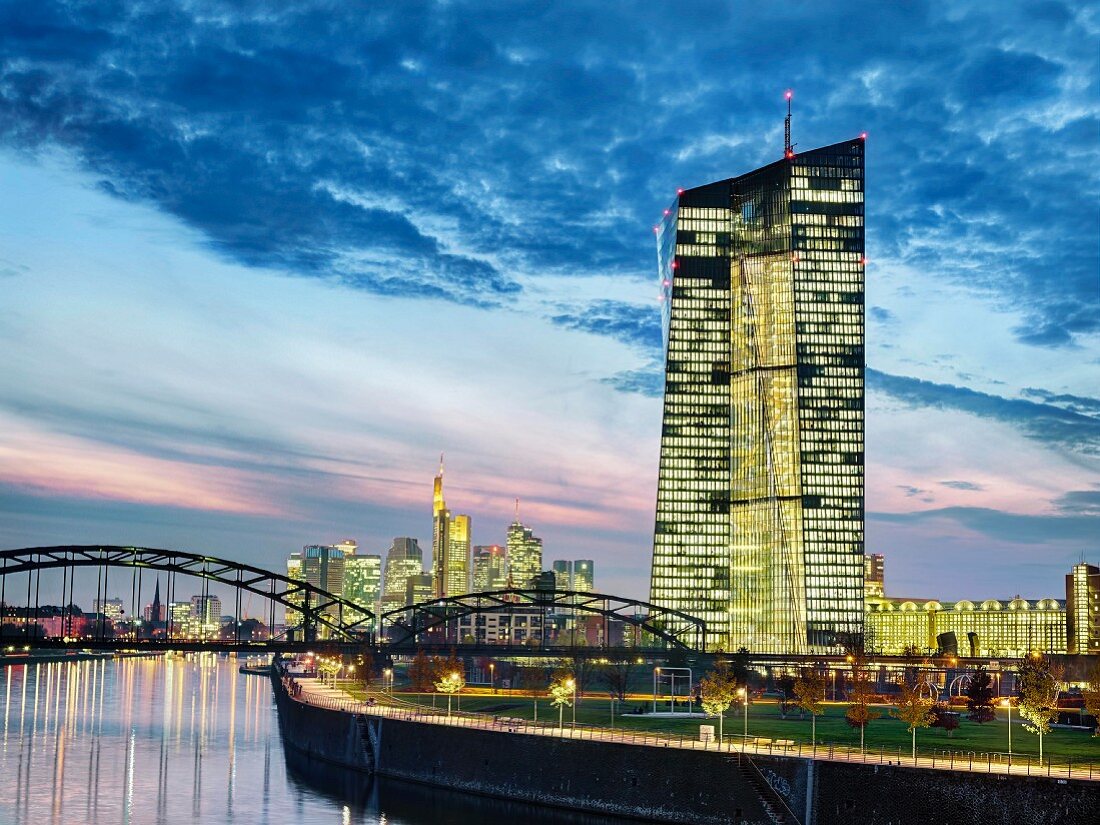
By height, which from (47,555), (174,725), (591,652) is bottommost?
(174,725)

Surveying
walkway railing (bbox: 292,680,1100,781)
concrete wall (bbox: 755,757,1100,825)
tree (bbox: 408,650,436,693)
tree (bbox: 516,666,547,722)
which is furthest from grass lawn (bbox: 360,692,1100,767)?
tree (bbox: 408,650,436,693)

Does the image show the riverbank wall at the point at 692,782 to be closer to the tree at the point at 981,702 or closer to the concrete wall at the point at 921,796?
the concrete wall at the point at 921,796

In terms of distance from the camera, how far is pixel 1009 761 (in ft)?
258

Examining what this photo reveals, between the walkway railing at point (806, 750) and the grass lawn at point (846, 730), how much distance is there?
13.6ft

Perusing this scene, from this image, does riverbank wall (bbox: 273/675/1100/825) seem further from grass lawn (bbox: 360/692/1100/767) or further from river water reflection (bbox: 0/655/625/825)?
grass lawn (bbox: 360/692/1100/767)

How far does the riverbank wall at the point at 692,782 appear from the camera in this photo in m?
71.8

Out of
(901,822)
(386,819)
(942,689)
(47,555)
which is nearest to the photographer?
(901,822)

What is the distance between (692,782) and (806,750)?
7480 millimetres

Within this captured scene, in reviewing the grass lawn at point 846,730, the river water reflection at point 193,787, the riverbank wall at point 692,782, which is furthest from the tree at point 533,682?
the riverbank wall at point 692,782

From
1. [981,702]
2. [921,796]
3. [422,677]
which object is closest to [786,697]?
[981,702]

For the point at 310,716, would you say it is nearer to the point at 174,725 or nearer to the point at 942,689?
the point at 174,725

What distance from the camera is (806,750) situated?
85812 mm

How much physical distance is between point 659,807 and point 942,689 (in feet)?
323

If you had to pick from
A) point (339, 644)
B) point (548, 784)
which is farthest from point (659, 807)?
point (339, 644)
